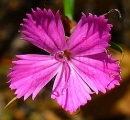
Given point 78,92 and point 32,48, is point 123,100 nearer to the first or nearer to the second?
point 32,48

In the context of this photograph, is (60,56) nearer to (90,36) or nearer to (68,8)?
(90,36)

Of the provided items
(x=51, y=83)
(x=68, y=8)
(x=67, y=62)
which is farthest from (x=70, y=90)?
(x=51, y=83)

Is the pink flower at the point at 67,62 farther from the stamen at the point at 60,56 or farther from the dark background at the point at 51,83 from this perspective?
the dark background at the point at 51,83

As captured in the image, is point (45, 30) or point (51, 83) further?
point (51, 83)

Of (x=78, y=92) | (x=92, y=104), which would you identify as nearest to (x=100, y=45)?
(x=78, y=92)

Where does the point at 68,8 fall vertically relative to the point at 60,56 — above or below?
above

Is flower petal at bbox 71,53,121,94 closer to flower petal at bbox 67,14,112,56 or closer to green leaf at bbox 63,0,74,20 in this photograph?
flower petal at bbox 67,14,112,56
